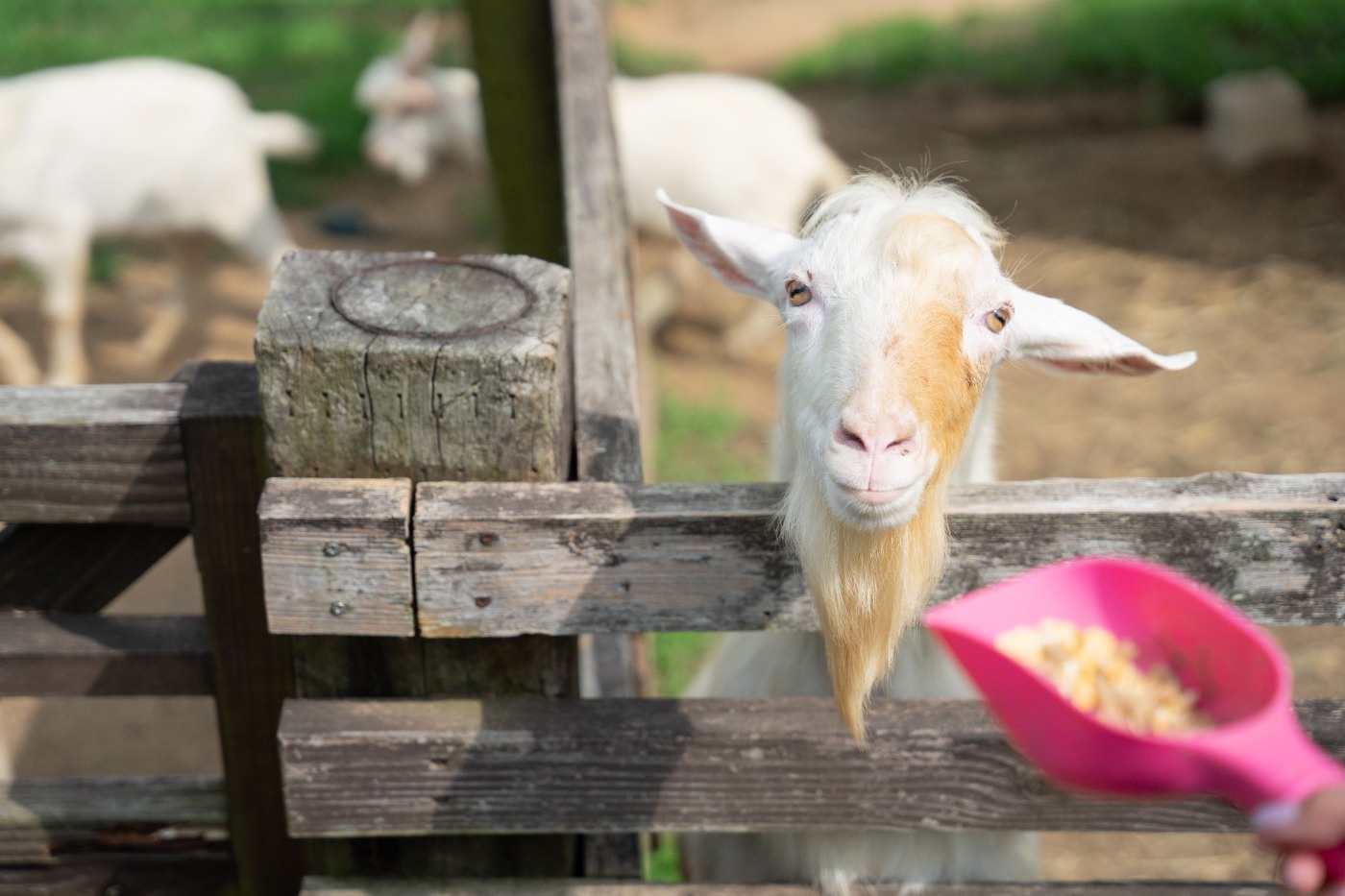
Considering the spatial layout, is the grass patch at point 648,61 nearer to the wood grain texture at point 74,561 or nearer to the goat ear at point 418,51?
the goat ear at point 418,51

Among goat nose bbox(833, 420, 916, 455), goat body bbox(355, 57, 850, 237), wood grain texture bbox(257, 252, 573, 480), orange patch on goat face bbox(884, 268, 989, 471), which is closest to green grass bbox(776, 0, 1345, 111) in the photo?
goat body bbox(355, 57, 850, 237)

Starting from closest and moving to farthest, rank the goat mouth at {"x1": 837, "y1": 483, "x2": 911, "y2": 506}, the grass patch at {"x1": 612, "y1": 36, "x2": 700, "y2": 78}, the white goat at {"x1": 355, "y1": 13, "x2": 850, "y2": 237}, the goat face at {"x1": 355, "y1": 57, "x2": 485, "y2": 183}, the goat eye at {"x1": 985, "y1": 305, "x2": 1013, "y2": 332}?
the goat mouth at {"x1": 837, "y1": 483, "x2": 911, "y2": 506}
the goat eye at {"x1": 985, "y1": 305, "x2": 1013, "y2": 332}
the white goat at {"x1": 355, "y1": 13, "x2": 850, "y2": 237}
the goat face at {"x1": 355, "y1": 57, "x2": 485, "y2": 183}
the grass patch at {"x1": 612, "y1": 36, "x2": 700, "y2": 78}

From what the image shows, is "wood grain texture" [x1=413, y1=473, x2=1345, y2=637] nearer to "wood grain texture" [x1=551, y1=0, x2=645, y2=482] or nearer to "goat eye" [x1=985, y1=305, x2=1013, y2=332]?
"wood grain texture" [x1=551, y1=0, x2=645, y2=482]

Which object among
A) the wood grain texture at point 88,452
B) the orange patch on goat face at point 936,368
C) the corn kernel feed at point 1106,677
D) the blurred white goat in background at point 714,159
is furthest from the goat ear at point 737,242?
the blurred white goat in background at point 714,159

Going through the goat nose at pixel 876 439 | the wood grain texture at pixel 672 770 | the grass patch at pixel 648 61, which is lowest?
the grass patch at pixel 648 61

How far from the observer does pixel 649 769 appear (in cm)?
177

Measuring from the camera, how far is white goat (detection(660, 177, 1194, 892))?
1.63 m

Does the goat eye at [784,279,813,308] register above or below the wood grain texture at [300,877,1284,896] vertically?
above

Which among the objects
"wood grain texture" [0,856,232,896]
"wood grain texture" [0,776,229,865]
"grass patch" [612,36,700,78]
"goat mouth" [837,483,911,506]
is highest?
"goat mouth" [837,483,911,506]

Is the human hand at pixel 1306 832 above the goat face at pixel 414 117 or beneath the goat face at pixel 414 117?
above

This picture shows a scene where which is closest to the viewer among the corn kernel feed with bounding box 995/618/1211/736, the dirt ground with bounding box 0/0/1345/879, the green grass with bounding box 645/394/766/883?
the corn kernel feed with bounding box 995/618/1211/736

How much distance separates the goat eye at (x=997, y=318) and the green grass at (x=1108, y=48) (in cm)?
892

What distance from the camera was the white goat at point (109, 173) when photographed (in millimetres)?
6551

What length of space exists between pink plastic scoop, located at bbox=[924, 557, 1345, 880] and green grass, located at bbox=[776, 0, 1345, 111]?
31.6 feet
